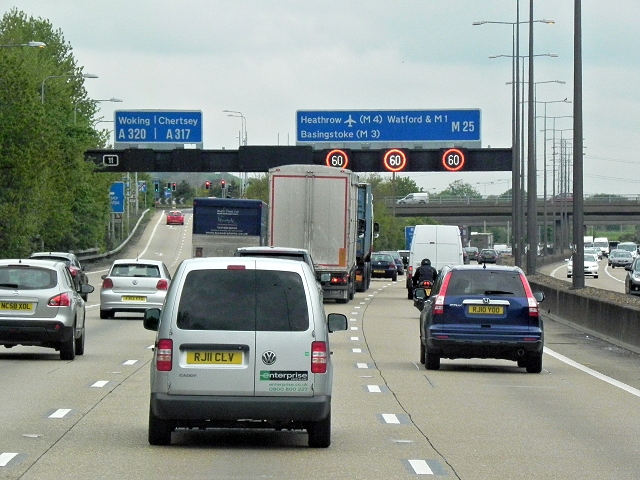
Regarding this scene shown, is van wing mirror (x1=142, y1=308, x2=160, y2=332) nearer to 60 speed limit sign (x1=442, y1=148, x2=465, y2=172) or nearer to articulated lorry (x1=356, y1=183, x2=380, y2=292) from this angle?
articulated lorry (x1=356, y1=183, x2=380, y2=292)

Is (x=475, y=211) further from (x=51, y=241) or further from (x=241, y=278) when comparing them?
(x=241, y=278)

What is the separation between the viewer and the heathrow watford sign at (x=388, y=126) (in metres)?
55.8

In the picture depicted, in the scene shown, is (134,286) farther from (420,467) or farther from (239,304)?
(420,467)

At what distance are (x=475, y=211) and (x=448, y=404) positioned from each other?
120 meters

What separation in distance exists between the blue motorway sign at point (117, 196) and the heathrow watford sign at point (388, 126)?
3868 centimetres

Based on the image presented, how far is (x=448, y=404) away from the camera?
15.9 m

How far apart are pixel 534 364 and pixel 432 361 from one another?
1375 mm

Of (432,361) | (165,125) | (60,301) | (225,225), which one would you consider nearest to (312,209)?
(225,225)

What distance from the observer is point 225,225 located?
49.2 meters

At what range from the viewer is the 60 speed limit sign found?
178 feet

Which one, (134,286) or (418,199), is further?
(418,199)

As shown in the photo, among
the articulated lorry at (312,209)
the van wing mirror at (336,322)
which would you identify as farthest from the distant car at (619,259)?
the van wing mirror at (336,322)

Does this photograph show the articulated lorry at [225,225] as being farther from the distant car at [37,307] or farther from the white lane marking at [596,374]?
the distant car at [37,307]

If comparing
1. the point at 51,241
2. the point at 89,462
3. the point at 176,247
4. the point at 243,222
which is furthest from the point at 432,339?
the point at 176,247
